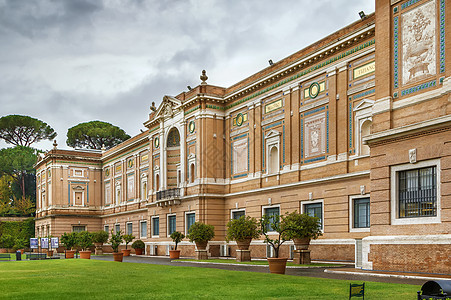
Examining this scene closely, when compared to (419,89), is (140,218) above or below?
below

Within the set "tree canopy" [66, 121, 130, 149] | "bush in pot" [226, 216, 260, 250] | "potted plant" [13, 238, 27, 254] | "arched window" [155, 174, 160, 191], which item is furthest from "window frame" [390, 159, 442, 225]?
"tree canopy" [66, 121, 130, 149]

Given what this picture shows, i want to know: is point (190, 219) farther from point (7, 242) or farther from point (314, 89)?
point (7, 242)

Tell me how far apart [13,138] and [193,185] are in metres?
61.4

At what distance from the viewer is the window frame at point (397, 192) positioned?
1970 cm

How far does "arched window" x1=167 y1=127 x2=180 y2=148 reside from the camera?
1939 inches

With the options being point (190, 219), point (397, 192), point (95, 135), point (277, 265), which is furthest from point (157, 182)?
point (95, 135)

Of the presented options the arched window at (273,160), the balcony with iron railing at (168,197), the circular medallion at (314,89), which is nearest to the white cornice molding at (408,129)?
the circular medallion at (314,89)

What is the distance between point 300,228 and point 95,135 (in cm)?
7019

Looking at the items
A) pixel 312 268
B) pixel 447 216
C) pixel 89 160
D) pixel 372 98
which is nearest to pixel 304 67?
pixel 372 98

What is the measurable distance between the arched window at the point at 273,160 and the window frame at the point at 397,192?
54.5ft

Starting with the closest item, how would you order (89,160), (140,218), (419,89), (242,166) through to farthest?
(419,89) → (242,166) → (140,218) → (89,160)

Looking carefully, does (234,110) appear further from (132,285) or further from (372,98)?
(132,285)

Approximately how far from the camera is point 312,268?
85.7ft

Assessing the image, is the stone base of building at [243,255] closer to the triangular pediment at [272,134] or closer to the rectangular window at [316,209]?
the rectangular window at [316,209]
